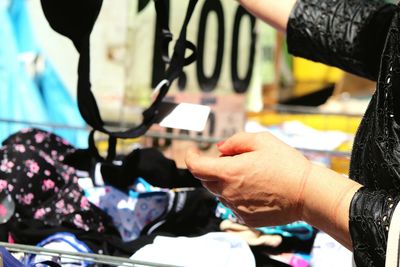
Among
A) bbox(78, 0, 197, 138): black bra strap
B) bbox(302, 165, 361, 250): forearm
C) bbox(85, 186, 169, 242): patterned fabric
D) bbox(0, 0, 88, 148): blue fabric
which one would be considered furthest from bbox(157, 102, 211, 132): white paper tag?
bbox(0, 0, 88, 148): blue fabric

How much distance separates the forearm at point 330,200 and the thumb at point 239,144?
0.07 metres

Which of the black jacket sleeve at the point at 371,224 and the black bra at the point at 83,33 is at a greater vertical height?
the black bra at the point at 83,33

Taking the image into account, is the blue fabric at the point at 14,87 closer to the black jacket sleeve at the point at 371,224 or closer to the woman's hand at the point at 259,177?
the woman's hand at the point at 259,177

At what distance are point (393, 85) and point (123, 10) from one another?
1.51 metres

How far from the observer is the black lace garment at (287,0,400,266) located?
66 centimetres

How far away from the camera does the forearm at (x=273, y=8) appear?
1045 mm

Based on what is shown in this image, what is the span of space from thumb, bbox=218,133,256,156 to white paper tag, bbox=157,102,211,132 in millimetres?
155

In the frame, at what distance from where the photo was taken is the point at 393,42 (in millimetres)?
730

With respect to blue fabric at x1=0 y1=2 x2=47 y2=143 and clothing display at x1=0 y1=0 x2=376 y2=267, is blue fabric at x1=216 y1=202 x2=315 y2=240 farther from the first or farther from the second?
blue fabric at x1=0 y1=2 x2=47 y2=143

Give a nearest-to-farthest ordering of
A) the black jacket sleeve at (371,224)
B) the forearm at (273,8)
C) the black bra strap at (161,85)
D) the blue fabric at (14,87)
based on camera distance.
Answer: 1. the black jacket sleeve at (371,224)
2. the black bra strap at (161,85)
3. the forearm at (273,8)
4. the blue fabric at (14,87)

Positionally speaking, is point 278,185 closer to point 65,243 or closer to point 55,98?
point 65,243

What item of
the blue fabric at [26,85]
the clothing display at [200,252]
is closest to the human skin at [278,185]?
the clothing display at [200,252]

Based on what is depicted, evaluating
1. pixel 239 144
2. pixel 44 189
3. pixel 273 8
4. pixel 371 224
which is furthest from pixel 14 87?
pixel 371 224

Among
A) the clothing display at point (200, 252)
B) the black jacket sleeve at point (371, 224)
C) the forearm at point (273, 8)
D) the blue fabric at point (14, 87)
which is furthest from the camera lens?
the blue fabric at point (14, 87)
